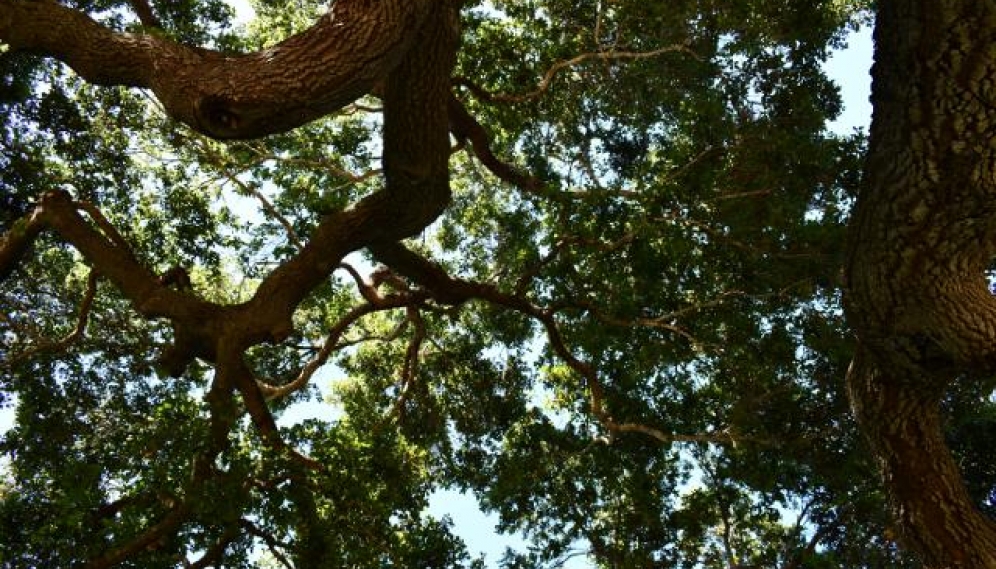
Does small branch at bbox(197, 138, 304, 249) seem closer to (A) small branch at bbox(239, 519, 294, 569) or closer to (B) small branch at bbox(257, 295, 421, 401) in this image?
(B) small branch at bbox(257, 295, 421, 401)

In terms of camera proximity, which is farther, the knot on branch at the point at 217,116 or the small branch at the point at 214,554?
the small branch at the point at 214,554

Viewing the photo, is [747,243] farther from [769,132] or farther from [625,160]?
[625,160]

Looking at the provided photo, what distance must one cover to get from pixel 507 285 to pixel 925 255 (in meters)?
5.97

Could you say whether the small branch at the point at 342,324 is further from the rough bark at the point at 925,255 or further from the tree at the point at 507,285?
the rough bark at the point at 925,255

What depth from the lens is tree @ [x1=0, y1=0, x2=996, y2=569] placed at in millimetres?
3928

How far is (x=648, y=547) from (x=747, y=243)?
3.51 meters

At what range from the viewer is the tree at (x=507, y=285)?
3.93 m

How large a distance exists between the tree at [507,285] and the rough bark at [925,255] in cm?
2

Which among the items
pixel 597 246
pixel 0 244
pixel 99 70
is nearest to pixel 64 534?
pixel 0 244

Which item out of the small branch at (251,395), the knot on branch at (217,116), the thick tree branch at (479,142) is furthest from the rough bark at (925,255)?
the small branch at (251,395)

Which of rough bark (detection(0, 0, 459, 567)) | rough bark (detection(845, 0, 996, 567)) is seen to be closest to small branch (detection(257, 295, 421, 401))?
rough bark (detection(0, 0, 459, 567))

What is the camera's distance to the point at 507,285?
938 centimetres

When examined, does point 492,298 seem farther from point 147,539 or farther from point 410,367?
point 147,539

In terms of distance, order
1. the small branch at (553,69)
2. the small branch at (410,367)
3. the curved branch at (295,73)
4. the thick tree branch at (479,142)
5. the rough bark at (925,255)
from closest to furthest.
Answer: the rough bark at (925,255) → the curved branch at (295,73) → the thick tree branch at (479,142) → the small branch at (553,69) → the small branch at (410,367)
